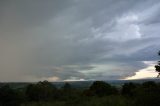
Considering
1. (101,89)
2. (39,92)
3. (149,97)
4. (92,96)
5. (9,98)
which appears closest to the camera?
(149,97)

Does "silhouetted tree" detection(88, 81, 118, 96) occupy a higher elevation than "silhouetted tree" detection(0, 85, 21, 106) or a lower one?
higher

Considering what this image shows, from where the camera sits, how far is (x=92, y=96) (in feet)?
227

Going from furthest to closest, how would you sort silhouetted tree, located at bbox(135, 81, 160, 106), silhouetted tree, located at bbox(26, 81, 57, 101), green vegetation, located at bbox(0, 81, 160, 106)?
silhouetted tree, located at bbox(26, 81, 57, 101), green vegetation, located at bbox(0, 81, 160, 106), silhouetted tree, located at bbox(135, 81, 160, 106)

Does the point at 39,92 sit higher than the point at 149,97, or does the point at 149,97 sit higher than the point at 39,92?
the point at 39,92

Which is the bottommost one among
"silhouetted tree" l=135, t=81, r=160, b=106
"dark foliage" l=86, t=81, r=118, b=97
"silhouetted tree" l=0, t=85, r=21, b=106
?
"silhouetted tree" l=135, t=81, r=160, b=106

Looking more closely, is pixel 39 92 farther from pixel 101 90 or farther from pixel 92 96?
pixel 92 96

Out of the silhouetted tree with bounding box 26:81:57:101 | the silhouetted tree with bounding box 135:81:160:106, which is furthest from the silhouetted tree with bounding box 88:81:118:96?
the silhouetted tree with bounding box 135:81:160:106

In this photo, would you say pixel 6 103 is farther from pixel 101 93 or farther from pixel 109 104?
pixel 101 93

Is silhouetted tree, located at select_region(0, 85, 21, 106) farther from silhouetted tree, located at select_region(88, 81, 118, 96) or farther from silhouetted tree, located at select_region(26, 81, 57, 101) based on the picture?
silhouetted tree, located at select_region(88, 81, 118, 96)

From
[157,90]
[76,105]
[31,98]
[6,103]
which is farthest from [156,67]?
[31,98]

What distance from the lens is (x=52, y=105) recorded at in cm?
5203

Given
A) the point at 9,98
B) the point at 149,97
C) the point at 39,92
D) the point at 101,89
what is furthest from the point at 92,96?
the point at 149,97

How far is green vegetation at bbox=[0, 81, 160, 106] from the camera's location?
1430 inches

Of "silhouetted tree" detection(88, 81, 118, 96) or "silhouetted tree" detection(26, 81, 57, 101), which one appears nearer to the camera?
"silhouetted tree" detection(88, 81, 118, 96)
